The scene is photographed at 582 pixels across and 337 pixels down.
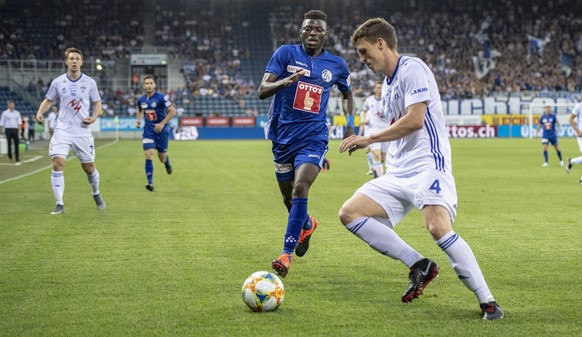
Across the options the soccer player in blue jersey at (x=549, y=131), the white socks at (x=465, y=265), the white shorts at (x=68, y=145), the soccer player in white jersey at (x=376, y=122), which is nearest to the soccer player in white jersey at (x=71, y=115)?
the white shorts at (x=68, y=145)

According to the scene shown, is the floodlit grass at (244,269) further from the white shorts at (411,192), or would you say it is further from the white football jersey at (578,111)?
the white football jersey at (578,111)

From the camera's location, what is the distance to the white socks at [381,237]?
6137mm

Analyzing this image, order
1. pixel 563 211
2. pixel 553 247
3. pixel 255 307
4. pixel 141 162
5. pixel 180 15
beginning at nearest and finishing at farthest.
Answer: pixel 255 307
pixel 553 247
pixel 563 211
pixel 141 162
pixel 180 15

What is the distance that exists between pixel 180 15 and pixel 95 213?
5359 cm

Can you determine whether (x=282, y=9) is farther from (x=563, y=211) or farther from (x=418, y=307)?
(x=418, y=307)

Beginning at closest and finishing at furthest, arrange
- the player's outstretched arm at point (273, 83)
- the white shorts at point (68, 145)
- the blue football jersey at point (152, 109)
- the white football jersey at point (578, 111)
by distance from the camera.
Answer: the player's outstretched arm at point (273, 83) < the white shorts at point (68, 145) < the blue football jersey at point (152, 109) < the white football jersey at point (578, 111)

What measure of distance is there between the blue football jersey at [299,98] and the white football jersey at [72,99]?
5197 millimetres

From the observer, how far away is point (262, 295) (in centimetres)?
584

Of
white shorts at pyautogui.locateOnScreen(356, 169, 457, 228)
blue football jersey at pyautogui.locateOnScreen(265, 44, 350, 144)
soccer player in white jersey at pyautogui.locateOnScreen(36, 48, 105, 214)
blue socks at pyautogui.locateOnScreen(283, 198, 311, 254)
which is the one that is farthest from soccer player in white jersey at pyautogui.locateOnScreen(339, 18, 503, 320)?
soccer player in white jersey at pyautogui.locateOnScreen(36, 48, 105, 214)

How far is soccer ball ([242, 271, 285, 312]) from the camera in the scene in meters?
5.84

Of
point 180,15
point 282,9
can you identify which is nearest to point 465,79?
point 282,9

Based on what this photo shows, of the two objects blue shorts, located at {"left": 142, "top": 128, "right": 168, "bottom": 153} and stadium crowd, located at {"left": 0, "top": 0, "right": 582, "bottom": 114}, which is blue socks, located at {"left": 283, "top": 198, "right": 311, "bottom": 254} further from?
stadium crowd, located at {"left": 0, "top": 0, "right": 582, "bottom": 114}

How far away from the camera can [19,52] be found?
190 ft

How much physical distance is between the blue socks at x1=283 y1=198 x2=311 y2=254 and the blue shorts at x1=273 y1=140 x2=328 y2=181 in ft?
1.76
